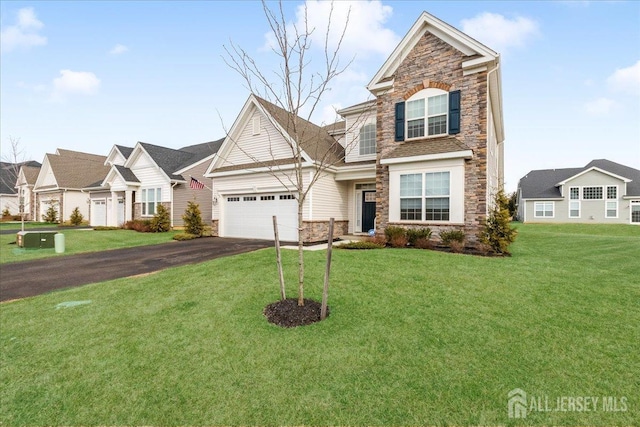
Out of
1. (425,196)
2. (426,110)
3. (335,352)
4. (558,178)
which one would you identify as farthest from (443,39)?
(558,178)

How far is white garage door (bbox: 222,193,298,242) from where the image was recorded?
48.2 ft

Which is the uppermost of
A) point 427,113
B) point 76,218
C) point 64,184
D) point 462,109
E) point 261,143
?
point 427,113

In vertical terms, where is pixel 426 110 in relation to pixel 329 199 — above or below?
above

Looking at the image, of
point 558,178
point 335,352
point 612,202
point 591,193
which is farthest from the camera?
point 558,178

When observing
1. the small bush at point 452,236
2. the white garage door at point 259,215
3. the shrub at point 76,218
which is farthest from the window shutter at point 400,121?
the shrub at point 76,218

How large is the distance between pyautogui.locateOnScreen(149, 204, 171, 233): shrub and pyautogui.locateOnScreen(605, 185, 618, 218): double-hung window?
4249 centimetres

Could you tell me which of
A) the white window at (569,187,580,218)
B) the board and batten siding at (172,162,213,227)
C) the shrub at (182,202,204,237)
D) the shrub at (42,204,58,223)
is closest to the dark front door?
the shrub at (182,202,204,237)

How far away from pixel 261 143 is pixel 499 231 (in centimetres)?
1232

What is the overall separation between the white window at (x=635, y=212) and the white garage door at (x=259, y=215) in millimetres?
35856

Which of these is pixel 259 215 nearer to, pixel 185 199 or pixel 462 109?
pixel 185 199

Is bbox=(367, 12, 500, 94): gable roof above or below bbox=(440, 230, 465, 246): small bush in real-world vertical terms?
above

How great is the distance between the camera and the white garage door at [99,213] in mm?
25859

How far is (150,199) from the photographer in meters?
22.6

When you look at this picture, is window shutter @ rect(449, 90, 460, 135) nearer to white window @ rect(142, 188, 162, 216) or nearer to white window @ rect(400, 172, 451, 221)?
white window @ rect(400, 172, 451, 221)
